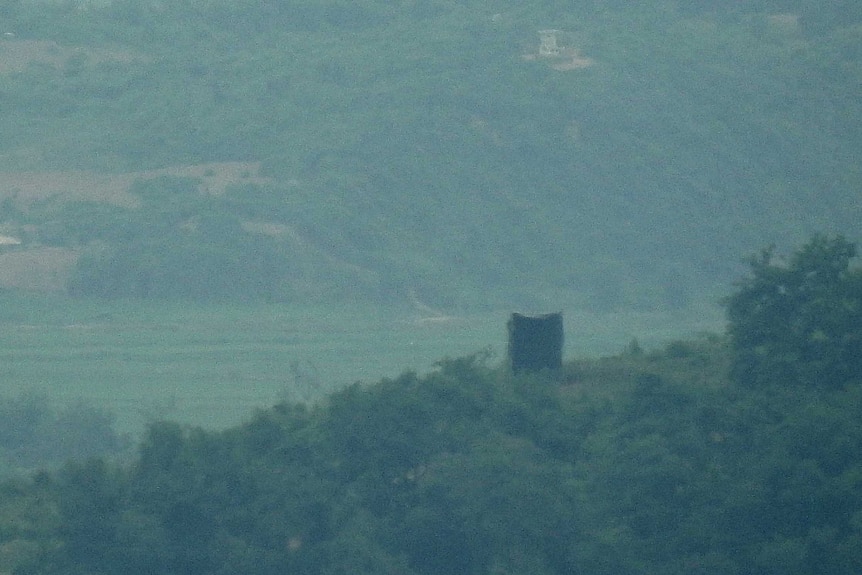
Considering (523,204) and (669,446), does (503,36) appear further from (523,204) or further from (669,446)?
(669,446)

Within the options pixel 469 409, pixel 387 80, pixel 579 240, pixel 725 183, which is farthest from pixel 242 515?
pixel 387 80

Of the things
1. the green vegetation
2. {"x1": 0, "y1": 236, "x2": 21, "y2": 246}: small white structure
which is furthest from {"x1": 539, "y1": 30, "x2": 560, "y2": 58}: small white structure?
the green vegetation

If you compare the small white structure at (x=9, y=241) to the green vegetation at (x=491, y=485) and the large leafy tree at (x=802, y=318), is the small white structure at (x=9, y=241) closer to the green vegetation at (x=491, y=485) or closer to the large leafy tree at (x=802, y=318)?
the green vegetation at (x=491, y=485)

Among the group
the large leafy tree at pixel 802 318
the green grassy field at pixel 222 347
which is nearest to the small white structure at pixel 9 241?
the green grassy field at pixel 222 347

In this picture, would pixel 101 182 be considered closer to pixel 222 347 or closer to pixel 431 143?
pixel 431 143

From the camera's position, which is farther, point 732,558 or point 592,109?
point 592,109

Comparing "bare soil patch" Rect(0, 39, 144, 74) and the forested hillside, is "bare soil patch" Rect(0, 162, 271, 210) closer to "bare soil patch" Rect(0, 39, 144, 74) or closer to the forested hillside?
the forested hillside
